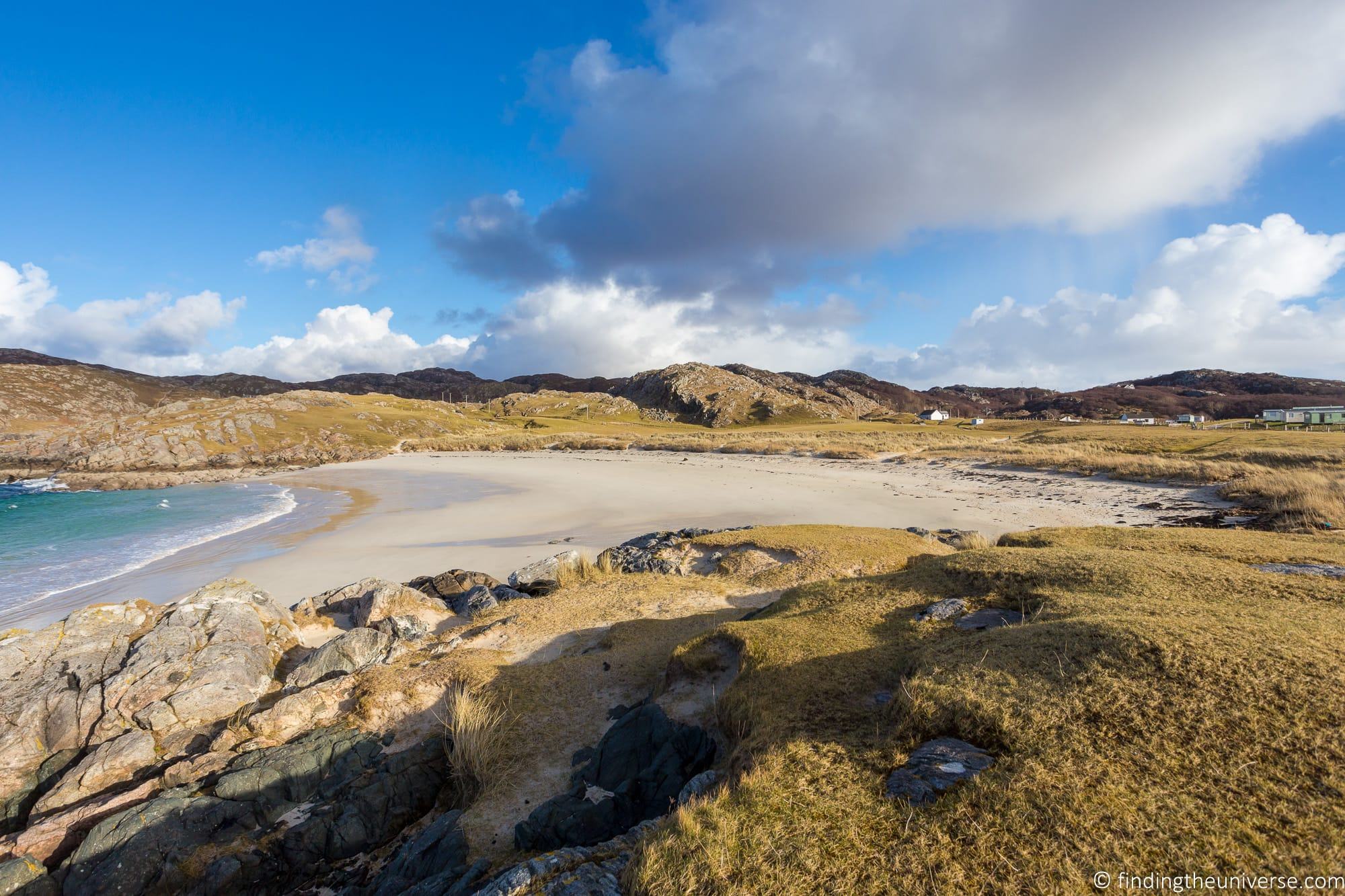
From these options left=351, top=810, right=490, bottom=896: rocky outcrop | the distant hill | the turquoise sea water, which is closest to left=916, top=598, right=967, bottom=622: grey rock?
left=351, top=810, right=490, bottom=896: rocky outcrop

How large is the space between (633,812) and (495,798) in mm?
1749

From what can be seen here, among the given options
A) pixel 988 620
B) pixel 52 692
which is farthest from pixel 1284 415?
pixel 52 692

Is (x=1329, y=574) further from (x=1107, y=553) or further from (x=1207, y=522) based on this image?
(x=1207, y=522)

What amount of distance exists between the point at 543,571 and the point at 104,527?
30591 millimetres

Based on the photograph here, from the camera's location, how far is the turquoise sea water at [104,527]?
2030cm

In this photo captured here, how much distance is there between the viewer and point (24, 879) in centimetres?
590

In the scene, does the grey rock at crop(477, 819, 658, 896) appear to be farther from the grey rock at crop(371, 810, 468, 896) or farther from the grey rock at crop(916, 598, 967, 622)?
the grey rock at crop(916, 598, 967, 622)

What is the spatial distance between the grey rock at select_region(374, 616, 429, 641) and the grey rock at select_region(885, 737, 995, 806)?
32.4 feet

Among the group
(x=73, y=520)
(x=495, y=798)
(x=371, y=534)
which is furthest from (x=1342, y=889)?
(x=73, y=520)

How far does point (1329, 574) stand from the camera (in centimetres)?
773

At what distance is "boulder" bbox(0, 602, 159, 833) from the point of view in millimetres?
7852

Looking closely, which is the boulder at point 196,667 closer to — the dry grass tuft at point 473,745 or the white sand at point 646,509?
the dry grass tuft at point 473,745

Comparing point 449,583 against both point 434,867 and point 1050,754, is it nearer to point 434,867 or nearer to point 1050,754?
point 434,867

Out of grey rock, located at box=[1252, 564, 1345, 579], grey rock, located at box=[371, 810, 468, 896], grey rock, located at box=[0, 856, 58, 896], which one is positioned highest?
grey rock, located at box=[1252, 564, 1345, 579]
